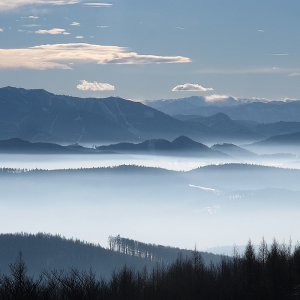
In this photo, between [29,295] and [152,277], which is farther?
[152,277]

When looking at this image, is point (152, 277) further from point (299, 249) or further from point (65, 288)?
point (65, 288)

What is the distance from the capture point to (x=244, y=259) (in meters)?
70.8

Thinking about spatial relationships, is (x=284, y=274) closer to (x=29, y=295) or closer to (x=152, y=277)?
(x=152, y=277)

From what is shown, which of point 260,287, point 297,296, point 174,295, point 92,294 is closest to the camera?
point 92,294

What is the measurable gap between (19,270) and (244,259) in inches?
1127

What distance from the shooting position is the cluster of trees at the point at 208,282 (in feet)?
177

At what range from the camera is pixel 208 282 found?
2709 inches

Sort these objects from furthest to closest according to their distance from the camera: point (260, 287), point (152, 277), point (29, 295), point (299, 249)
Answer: point (152, 277), point (299, 249), point (260, 287), point (29, 295)

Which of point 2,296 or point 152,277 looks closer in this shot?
point 2,296

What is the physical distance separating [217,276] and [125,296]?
30.7 ft

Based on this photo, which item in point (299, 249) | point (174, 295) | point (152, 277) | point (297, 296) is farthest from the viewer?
point (152, 277)

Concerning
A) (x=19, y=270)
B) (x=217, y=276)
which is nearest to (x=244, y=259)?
(x=217, y=276)

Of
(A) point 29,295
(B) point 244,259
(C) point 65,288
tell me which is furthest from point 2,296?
(B) point 244,259

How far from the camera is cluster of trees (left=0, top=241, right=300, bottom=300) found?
53906 mm
